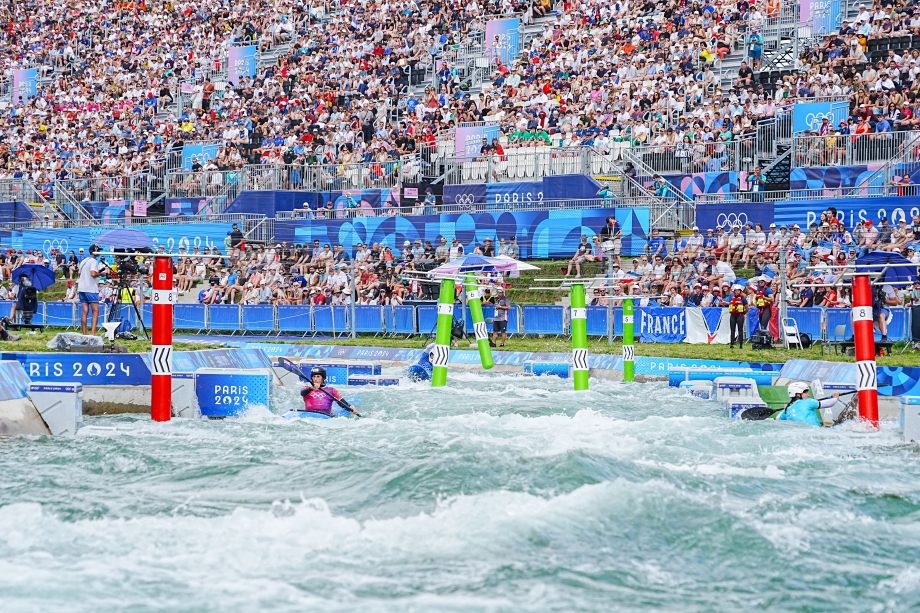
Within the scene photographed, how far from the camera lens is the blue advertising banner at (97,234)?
42.0m

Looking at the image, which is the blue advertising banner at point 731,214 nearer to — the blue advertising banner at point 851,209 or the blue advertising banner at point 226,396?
the blue advertising banner at point 851,209

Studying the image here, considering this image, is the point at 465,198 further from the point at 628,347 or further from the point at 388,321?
the point at 628,347

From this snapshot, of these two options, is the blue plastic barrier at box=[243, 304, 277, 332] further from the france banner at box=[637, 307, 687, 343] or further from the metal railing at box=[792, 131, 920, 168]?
the metal railing at box=[792, 131, 920, 168]

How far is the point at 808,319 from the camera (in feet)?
93.3

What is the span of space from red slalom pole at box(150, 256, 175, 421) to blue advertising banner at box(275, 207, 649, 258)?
18.8 m

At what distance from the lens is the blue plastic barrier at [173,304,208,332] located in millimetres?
37438

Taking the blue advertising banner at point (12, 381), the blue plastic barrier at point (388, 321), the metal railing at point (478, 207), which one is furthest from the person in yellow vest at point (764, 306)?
the blue advertising banner at point (12, 381)

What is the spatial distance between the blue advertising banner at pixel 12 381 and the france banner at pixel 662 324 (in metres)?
17.6

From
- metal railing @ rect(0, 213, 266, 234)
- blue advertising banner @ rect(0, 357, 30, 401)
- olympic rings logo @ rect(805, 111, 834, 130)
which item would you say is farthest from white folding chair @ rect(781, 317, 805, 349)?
metal railing @ rect(0, 213, 266, 234)

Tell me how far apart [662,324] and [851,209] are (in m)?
5.68

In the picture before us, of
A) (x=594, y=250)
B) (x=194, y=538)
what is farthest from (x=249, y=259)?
(x=194, y=538)

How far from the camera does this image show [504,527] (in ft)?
38.3

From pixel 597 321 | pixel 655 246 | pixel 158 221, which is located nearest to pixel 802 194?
pixel 655 246

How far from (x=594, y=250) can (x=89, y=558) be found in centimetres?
2497
